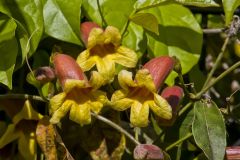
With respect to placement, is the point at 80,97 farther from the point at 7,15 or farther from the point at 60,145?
the point at 7,15

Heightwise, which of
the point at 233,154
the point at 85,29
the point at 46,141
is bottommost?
the point at 233,154

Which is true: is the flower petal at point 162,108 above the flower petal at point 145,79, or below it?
below

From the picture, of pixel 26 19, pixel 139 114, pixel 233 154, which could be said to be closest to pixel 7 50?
pixel 26 19

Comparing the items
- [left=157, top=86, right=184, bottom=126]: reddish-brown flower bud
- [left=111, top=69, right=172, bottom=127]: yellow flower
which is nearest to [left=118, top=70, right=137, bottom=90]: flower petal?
[left=111, top=69, right=172, bottom=127]: yellow flower

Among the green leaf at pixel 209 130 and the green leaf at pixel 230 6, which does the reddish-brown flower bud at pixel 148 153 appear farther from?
the green leaf at pixel 230 6

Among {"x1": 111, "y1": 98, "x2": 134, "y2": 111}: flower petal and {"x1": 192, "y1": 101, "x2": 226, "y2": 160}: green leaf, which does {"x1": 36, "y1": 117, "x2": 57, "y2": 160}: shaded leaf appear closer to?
{"x1": 111, "y1": 98, "x2": 134, "y2": 111}: flower petal

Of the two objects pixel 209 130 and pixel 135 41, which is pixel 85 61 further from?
pixel 209 130

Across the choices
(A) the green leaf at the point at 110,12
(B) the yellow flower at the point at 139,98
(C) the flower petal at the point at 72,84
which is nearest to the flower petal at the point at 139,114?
(B) the yellow flower at the point at 139,98
